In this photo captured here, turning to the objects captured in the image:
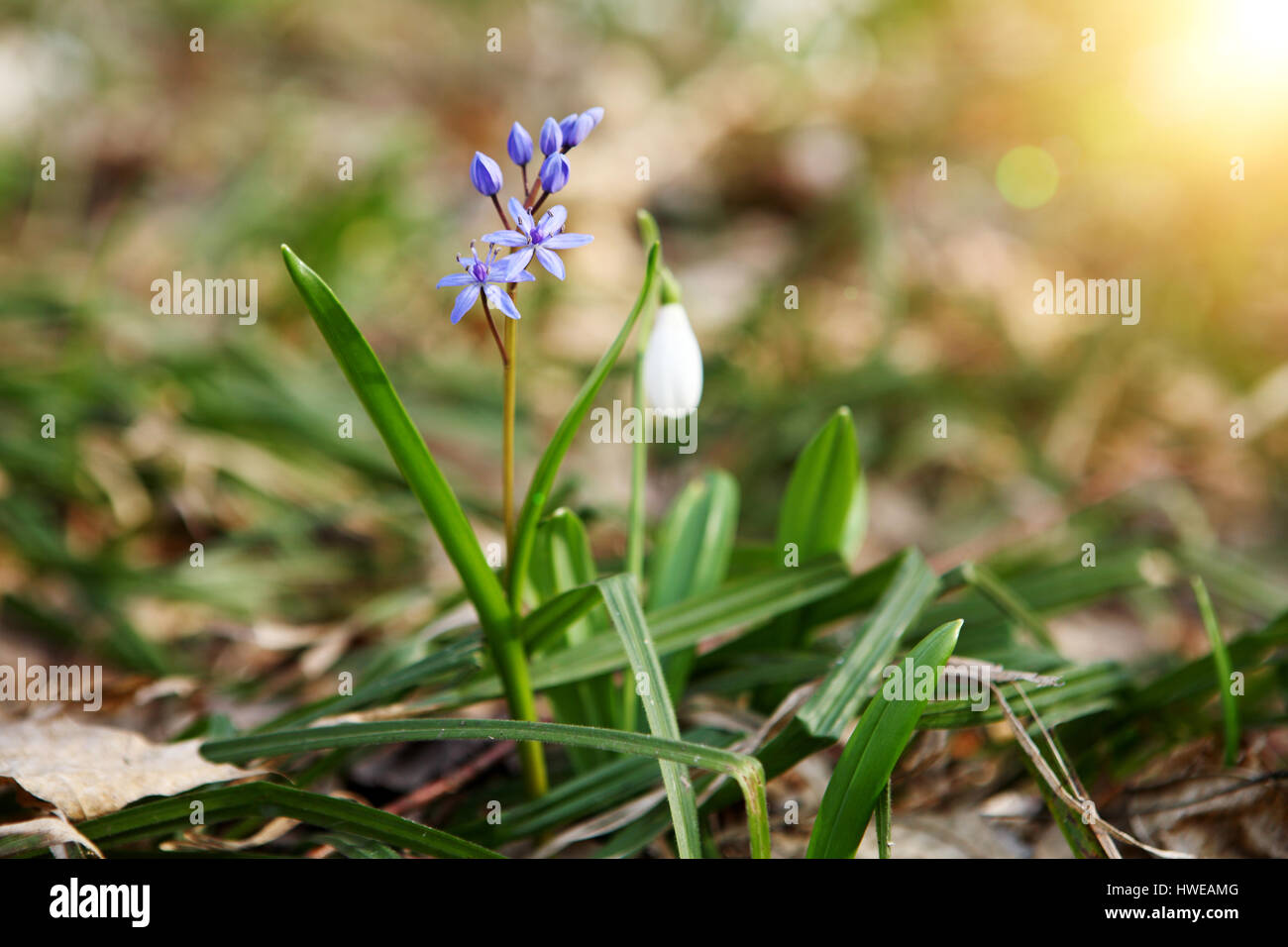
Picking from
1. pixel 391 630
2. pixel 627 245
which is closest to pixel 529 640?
pixel 391 630

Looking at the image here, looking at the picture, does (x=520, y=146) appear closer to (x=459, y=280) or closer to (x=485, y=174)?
(x=485, y=174)

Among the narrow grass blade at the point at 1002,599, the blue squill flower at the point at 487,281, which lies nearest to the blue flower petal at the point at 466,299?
the blue squill flower at the point at 487,281

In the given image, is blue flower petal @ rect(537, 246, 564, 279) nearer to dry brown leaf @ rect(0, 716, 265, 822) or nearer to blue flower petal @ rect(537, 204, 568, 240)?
blue flower petal @ rect(537, 204, 568, 240)

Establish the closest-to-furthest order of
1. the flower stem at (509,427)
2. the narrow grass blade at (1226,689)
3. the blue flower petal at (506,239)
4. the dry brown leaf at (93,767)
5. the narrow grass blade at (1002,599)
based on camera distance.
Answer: the blue flower petal at (506,239) → the flower stem at (509,427) → the dry brown leaf at (93,767) → the narrow grass blade at (1226,689) → the narrow grass blade at (1002,599)

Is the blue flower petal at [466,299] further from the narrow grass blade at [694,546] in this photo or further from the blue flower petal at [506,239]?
the narrow grass blade at [694,546]

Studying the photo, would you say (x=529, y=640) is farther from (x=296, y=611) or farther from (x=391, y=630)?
(x=296, y=611)
